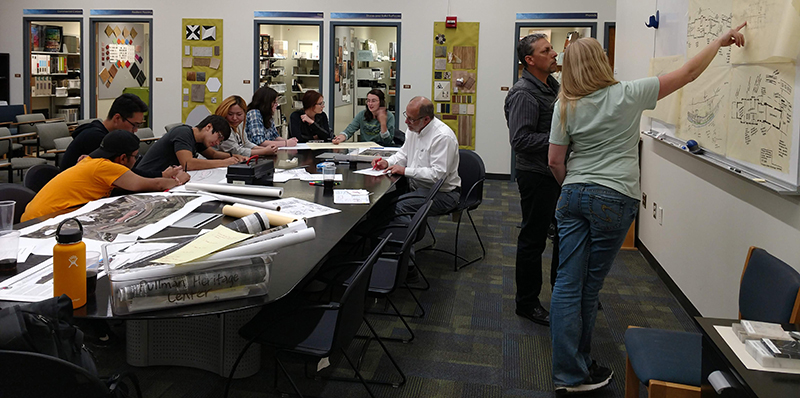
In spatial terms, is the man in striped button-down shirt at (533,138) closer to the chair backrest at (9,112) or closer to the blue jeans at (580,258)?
the blue jeans at (580,258)

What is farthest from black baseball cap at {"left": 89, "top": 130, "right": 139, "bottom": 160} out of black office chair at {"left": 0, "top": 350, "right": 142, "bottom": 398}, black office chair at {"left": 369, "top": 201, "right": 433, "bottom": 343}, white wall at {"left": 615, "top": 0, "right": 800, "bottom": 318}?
white wall at {"left": 615, "top": 0, "right": 800, "bottom": 318}

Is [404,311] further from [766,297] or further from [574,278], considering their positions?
[766,297]

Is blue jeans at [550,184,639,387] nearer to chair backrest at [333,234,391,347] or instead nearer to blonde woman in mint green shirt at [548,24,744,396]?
blonde woman in mint green shirt at [548,24,744,396]

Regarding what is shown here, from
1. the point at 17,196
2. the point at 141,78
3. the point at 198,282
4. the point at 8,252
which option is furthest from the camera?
the point at 141,78

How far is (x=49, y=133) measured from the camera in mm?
7555

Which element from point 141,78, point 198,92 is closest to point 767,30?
point 198,92

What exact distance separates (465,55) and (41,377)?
28.9 feet

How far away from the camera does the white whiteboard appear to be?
2359 mm

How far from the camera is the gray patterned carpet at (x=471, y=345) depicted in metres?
2.81

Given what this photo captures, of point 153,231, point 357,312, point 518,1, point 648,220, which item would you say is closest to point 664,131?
point 648,220

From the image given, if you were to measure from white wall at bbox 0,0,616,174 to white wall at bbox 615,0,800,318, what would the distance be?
417 cm

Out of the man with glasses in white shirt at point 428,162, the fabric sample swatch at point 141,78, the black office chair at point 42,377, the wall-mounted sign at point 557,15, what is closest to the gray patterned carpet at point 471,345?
the man with glasses in white shirt at point 428,162

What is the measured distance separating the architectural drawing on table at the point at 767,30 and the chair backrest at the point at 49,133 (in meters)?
7.29

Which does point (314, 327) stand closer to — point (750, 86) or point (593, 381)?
point (593, 381)
